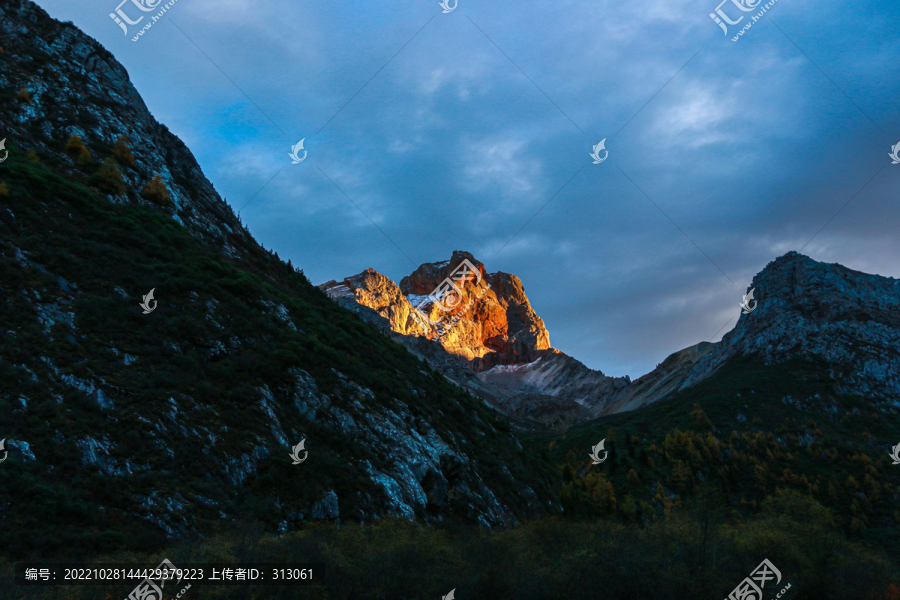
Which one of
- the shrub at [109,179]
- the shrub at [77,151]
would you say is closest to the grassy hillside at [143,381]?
the shrub at [109,179]

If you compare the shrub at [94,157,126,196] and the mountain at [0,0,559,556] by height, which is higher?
the shrub at [94,157,126,196]

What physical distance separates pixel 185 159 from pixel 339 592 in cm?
5265

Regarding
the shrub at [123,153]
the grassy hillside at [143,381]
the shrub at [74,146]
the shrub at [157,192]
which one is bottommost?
the grassy hillside at [143,381]

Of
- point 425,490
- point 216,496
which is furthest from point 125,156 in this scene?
point 425,490

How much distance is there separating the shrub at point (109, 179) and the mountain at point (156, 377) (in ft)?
0.45

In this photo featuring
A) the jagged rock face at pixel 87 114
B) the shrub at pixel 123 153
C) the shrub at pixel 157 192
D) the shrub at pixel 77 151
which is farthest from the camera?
the shrub at pixel 123 153

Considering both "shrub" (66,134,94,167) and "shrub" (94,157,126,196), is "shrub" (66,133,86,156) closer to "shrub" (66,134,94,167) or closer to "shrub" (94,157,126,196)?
"shrub" (66,134,94,167)

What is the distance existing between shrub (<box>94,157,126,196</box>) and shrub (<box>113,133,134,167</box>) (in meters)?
3.20

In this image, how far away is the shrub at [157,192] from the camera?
40487 mm

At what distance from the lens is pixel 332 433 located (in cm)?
2794

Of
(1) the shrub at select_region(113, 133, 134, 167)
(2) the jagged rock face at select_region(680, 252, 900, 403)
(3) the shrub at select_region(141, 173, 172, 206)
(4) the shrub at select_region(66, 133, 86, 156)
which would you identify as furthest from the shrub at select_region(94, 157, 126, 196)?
(2) the jagged rock face at select_region(680, 252, 900, 403)

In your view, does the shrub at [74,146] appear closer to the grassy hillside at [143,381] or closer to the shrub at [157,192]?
the grassy hillside at [143,381]

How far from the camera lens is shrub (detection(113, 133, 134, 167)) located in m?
40.7

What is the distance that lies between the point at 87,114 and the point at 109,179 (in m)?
11.2
